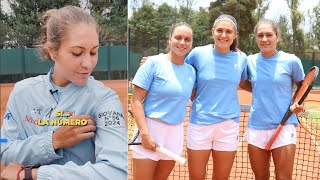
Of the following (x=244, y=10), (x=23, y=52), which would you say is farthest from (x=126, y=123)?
(x=244, y=10)

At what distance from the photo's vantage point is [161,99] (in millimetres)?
2174

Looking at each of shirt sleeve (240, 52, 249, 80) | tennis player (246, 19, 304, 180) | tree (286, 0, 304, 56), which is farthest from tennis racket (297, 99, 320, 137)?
tree (286, 0, 304, 56)

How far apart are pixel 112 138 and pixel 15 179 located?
0.34 meters

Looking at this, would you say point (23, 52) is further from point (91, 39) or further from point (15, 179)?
point (15, 179)

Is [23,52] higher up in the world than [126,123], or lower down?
higher up

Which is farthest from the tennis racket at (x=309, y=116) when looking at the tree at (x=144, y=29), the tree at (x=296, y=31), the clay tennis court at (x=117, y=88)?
the tree at (x=296, y=31)

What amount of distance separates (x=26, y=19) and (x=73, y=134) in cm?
41

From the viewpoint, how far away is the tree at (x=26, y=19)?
4.88 feet

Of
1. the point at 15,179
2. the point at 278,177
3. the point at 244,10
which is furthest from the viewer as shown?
the point at 244,10

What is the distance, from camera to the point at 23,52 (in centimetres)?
151

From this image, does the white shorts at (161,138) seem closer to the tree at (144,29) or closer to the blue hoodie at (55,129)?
the blue hoodie at (55,129)

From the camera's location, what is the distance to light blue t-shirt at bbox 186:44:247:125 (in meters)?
2.26

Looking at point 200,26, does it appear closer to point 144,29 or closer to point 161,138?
point 144,29

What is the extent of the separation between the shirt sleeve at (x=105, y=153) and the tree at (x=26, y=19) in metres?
0.32
